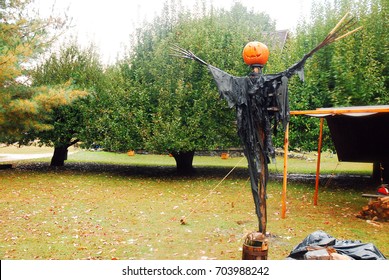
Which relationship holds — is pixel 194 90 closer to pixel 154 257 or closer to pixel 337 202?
pixel 337 202

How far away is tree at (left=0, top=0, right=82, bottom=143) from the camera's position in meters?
9.96

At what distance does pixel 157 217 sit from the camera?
800 cm

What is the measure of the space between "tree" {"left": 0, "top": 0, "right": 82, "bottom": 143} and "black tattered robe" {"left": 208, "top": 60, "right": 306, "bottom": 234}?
6.30 metres

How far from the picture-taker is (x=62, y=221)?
748 cm

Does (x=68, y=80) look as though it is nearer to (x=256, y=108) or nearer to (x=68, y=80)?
(x=68, y=80)

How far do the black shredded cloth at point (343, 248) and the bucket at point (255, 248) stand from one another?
46 centimetres

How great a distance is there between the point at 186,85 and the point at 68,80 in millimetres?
5844

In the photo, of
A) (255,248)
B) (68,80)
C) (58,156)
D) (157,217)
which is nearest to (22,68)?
(68,80)

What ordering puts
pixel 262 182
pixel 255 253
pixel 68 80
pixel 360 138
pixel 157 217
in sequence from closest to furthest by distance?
pixel 255 253, pixel 262 182, pixel 157 217, pixel 360 138, pixel 68 80

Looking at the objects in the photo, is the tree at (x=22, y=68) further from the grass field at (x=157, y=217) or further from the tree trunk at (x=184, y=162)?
the tree trunk at (x=184, y=162)
